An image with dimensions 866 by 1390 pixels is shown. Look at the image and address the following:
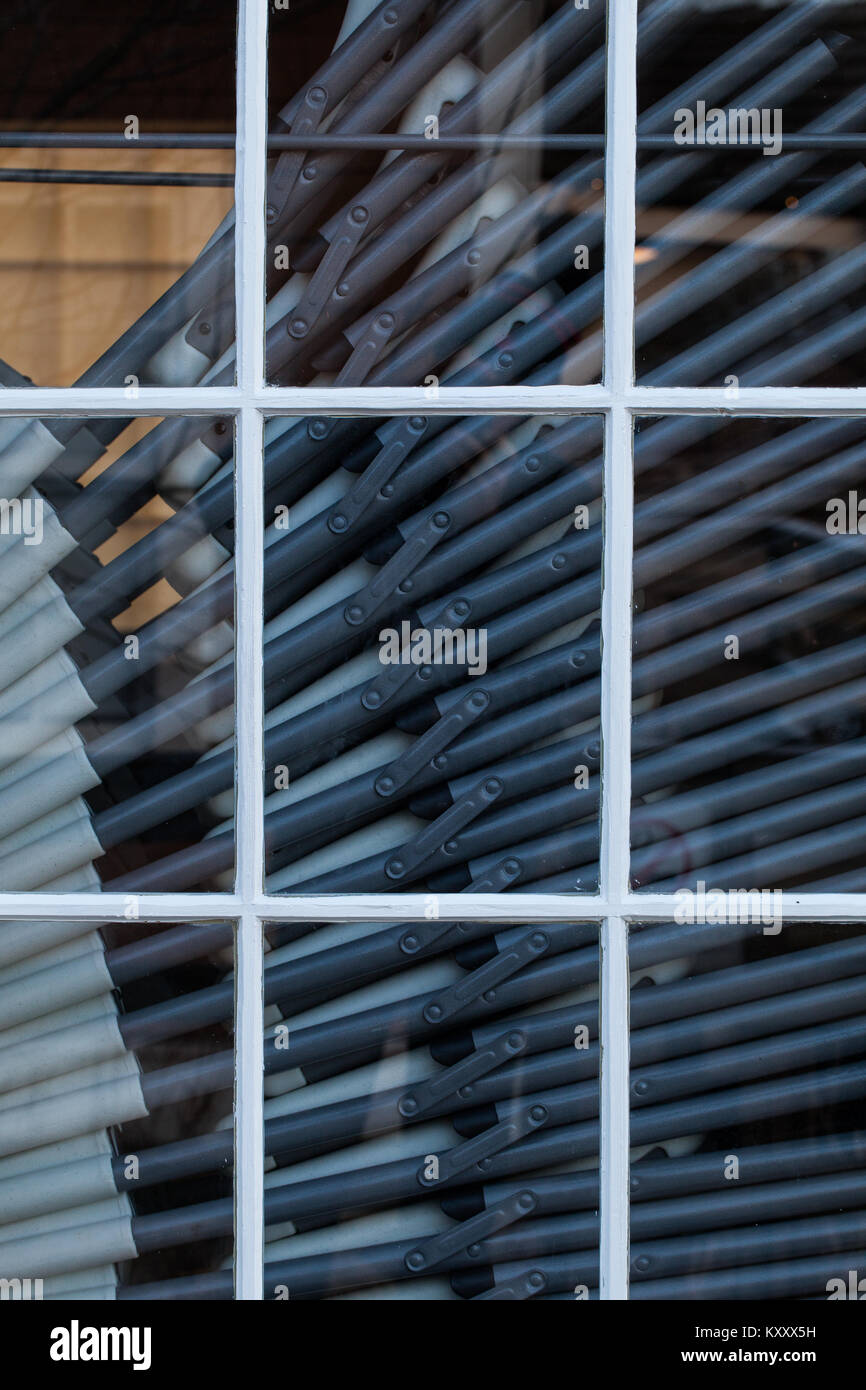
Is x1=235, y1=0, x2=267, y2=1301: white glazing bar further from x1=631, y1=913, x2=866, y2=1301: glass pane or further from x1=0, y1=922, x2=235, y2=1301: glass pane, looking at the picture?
x1=631, y1=913, x2=866, y2=1301: glass pane

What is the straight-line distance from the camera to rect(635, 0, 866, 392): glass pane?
134 centimetres

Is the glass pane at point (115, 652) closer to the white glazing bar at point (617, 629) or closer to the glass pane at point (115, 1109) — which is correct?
the glass pane at point (115, 1109)

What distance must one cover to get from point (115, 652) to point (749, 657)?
755 millimetres

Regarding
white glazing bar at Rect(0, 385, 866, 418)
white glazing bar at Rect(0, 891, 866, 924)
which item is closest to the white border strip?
white glazing bar at Rect(0, 891, 866, 924)

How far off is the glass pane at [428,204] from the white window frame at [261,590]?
0.03 m

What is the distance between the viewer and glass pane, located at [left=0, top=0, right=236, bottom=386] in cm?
A: 135

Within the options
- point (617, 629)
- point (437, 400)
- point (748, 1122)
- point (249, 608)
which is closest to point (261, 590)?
point (249, 608)

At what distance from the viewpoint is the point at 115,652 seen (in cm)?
136

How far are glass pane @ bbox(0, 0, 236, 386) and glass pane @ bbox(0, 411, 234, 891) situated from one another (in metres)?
0.10

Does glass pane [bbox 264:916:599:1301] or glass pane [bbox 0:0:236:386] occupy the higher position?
glass pane [bbox 0:0:236:386]

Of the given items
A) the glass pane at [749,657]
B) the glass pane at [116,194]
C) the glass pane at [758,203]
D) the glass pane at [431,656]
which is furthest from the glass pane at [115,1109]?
the glass pane at [758,203]

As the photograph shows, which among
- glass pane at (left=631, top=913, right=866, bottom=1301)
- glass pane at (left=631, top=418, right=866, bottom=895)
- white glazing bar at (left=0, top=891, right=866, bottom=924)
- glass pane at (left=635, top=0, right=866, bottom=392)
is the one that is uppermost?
glass pane at (left=635, top=0, right=866, bottom=392)

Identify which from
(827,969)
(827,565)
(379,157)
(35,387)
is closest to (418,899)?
(827,969)

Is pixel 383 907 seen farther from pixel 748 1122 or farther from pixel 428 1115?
pixel 748 1122
